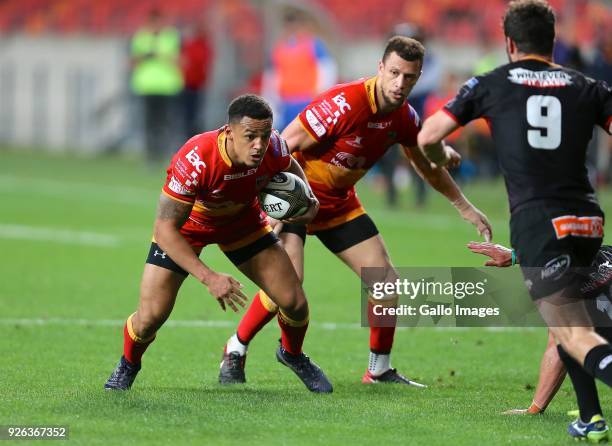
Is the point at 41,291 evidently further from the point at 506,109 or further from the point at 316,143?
the point at 506,109

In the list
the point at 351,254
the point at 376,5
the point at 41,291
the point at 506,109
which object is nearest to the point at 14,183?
the point at 376,5

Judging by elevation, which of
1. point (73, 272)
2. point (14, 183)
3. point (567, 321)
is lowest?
point (14, 183)

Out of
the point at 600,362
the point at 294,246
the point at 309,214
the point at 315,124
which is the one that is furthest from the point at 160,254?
the point at 600,362

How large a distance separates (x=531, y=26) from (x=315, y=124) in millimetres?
2070

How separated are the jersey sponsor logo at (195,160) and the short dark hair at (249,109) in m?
0.27

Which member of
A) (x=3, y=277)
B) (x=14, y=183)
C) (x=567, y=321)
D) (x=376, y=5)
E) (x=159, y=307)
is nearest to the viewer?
(x=567, y=321)

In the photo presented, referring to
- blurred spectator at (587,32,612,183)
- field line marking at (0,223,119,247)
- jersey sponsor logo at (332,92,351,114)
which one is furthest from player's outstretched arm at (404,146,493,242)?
blurred spectator at (587,32,612,183)

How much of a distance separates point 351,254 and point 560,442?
7.51ft

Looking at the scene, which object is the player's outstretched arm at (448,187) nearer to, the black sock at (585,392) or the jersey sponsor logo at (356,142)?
the jersey sponsor logo at (356,142)

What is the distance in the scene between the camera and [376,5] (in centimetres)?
2669

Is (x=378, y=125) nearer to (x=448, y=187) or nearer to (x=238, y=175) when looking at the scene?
(x=448, y=187)

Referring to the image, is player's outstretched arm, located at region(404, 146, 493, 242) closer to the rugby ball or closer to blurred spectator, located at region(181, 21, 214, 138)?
the rugby ball

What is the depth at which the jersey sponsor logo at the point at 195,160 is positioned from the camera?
686 cm

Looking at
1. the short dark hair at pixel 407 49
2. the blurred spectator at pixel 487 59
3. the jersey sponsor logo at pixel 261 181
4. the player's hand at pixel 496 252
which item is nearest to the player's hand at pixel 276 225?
the jersey sponsor logo at pixel 261 181
